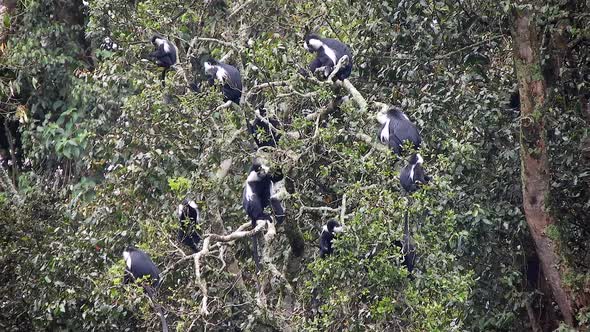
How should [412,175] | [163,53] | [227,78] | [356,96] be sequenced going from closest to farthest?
[412,175], [356,96], [227,78], [163,53]

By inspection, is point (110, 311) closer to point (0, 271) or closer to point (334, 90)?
point (0, 271)

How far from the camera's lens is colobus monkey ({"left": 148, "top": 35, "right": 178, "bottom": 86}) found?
6.53 meters

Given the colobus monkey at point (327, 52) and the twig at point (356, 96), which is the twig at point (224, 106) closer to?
the colobus monkey at point (327, 52)

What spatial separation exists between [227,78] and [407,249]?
2.07 m

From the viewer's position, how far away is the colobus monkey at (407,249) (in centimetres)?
448

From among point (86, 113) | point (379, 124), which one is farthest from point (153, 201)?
point (86, 113)

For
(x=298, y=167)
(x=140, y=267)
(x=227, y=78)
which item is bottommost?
(x=140, y=267)

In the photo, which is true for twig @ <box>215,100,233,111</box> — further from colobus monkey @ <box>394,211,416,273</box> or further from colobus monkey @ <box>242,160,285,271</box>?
colobus monkey @ <box>394,211,416,273</box>

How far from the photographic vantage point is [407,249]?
4.49 metres

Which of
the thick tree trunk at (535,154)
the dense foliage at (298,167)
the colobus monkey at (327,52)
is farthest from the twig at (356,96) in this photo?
the thick tree trunk at (535,154)

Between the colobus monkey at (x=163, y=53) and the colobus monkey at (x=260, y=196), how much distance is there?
140 cm

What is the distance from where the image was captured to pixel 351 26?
610 cm

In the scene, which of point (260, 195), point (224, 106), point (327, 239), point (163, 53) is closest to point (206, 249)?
point (260, 195)

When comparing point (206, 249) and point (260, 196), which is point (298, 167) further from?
point (206, 249)
